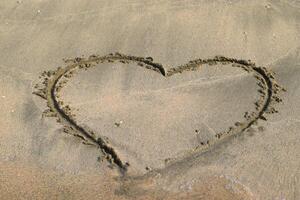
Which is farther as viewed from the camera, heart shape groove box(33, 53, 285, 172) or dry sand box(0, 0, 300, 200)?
heart shape groove box(33, 53, 285, 172)

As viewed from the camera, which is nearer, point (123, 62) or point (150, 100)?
point (150, 100)

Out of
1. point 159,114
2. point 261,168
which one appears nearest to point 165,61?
point 159,114

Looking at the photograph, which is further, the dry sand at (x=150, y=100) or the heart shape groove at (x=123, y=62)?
the heart shape groove at (x=123, y=62)

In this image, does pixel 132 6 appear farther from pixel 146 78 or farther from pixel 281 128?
pixel 281 128
